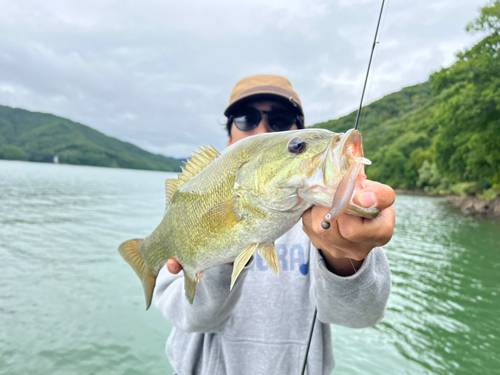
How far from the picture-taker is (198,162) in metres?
2.12

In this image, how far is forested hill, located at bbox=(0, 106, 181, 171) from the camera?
143625 millimetres

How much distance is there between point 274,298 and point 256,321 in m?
0.24

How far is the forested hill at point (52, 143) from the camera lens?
14362 cm

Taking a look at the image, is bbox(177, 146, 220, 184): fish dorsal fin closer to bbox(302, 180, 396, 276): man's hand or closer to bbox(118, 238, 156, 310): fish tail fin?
bbox(118, 238, 156, 310): fish tail fin

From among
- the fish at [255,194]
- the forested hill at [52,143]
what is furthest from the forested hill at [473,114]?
the forested hill at [52,143]

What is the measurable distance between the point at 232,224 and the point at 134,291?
25.9 ft

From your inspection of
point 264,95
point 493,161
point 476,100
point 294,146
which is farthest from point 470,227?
point 294,146

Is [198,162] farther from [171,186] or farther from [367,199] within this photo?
[367,199]

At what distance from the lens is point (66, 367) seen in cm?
529

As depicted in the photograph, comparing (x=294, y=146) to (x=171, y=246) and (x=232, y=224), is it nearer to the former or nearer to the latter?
(x=232, y=224)

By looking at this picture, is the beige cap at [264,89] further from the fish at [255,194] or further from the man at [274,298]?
the fish at [255,194]

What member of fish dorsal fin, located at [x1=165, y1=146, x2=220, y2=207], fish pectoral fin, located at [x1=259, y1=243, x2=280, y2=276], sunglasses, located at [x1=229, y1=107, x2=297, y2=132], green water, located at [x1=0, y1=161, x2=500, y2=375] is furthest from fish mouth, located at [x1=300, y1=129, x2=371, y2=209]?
green water, located at [x1=0, y1=161, x2=500, y2=375]

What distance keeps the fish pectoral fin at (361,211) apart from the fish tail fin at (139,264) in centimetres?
169

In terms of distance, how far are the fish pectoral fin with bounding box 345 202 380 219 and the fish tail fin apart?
66.5 inches
